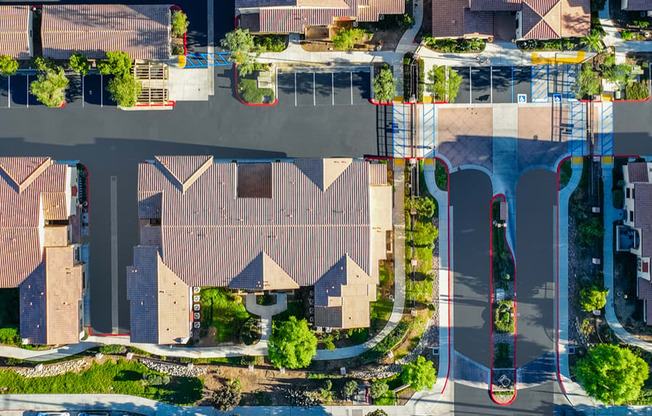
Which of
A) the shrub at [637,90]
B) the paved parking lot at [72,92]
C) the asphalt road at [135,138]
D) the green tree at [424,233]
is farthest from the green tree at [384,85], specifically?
the paved parking lot at [72,92]

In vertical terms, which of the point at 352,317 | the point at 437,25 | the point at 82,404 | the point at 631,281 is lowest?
the point at 82,404

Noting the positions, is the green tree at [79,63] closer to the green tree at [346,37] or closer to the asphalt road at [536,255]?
the green tree at [346,37]

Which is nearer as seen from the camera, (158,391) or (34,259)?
(34,259)

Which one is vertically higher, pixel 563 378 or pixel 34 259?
pixel 34 259

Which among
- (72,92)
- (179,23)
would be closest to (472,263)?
(179,23)

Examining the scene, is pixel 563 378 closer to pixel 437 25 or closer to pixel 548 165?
pixel 548 165

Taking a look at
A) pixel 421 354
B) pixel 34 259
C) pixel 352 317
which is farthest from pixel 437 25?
pixel 34 259
